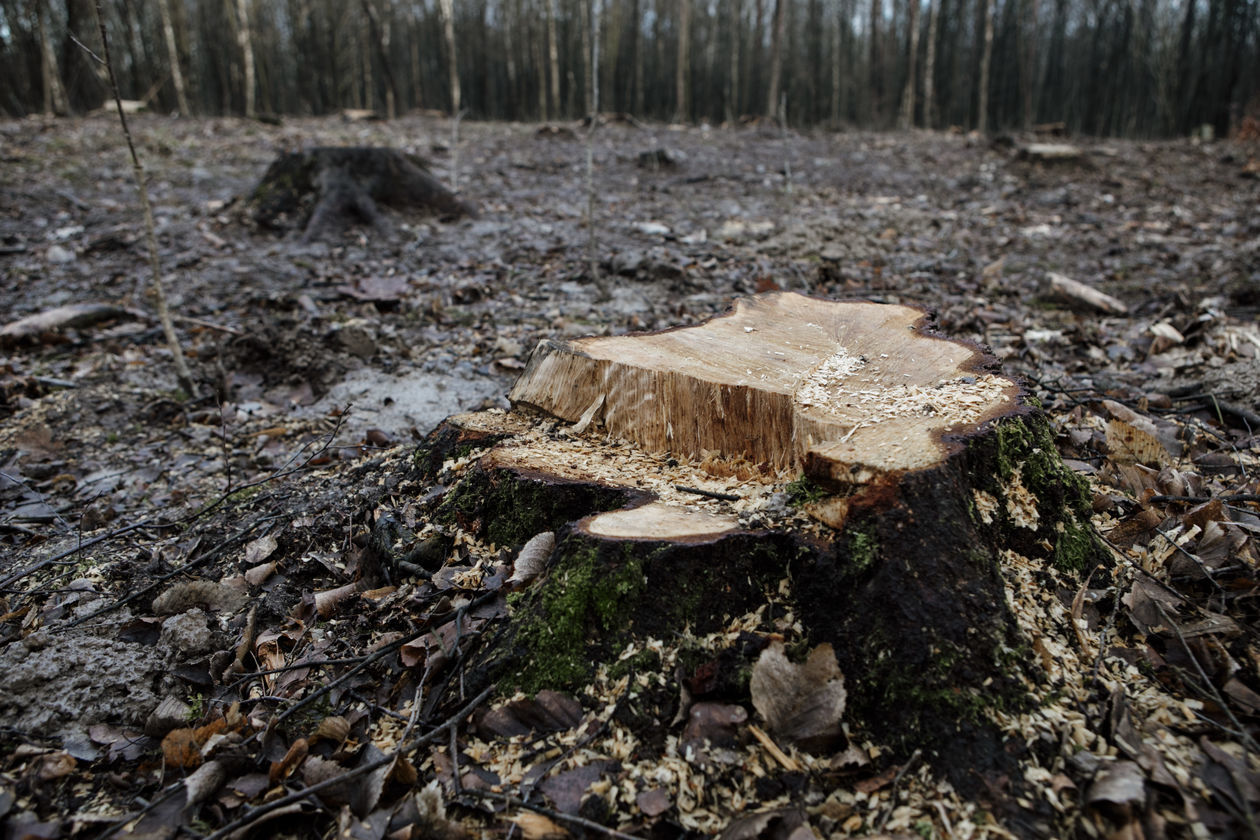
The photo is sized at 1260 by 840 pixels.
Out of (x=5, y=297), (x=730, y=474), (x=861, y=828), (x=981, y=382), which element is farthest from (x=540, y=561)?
(x=5, y=297)

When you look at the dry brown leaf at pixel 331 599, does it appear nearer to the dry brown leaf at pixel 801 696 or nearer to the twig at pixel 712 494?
the twig at pixel 712 494

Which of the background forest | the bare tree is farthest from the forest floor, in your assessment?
the bare tree

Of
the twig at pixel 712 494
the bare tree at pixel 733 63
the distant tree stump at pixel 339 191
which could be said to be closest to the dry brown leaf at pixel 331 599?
the twig at pixel 712 494

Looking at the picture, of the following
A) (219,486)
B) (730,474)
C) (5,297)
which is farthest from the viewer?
(5,297)

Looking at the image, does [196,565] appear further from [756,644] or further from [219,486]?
[756,644]

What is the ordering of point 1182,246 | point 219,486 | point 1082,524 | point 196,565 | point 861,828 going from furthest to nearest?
point 1182,246
point 219,486
point 196,565
point 1082,524
point 861,828

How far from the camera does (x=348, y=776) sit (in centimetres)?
147

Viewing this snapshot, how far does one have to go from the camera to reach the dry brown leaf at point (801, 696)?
56.7 inches

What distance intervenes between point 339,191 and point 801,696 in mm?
6996

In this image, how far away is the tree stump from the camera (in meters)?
1.46

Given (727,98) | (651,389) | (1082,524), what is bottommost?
(1082,524)

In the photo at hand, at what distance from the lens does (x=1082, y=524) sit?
6.01ft

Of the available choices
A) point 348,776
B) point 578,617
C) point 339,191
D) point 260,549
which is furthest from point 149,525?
point 339,191

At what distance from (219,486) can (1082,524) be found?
3.48 meters
